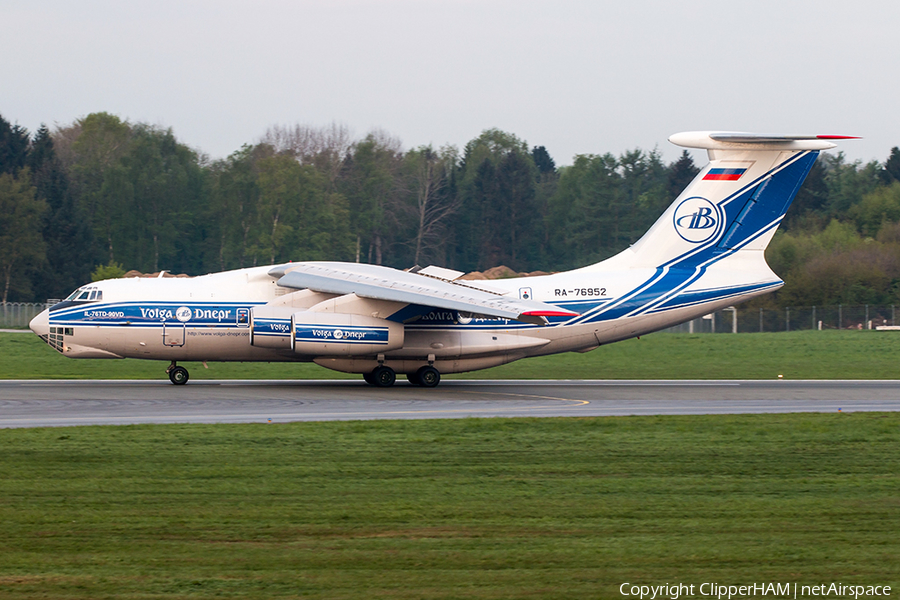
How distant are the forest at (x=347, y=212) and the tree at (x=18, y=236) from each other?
97mm

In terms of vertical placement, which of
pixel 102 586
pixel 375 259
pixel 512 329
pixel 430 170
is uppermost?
pixel 430 170

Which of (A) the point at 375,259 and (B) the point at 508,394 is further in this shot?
(A) the point at 375,259

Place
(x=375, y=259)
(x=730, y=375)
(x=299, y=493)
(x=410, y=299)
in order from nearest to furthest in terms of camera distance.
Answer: (x=299, y=493)
(x=410, y=299)
(x=730, y=375)
(x=375, y=259)

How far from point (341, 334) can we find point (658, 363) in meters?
14.3

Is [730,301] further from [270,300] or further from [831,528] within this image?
[831,528]

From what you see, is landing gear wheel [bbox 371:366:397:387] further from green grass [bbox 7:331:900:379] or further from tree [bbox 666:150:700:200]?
tree [bbox 666:150:700:200]

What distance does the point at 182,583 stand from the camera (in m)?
7.06

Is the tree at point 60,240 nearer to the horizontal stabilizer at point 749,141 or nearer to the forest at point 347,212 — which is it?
the forest at point 347,212

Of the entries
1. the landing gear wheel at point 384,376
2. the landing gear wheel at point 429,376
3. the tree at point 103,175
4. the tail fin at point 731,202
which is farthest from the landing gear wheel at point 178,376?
the tree at point 103,175

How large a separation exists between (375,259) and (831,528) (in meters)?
70.7

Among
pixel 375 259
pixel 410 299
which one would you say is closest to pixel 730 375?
pixel 410 299

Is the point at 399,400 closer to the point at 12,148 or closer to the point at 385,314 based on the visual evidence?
the point at 385,314

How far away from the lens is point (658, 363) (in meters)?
33.0

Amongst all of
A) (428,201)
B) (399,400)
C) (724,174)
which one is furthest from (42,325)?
(428,201)
